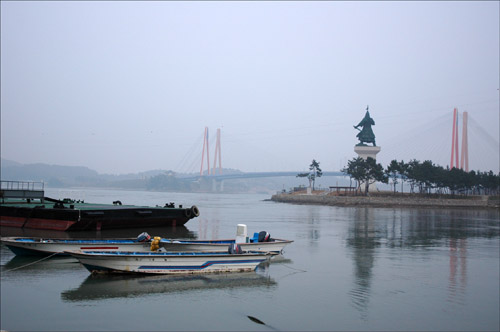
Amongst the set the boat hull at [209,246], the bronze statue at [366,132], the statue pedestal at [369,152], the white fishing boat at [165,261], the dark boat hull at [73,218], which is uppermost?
the bronze statue at [366,132]

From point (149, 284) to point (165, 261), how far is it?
3.69 feet

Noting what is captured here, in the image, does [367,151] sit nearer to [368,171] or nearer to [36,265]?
[368,171]

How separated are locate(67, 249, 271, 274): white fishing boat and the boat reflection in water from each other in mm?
221

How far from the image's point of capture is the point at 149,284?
1708 centimetres

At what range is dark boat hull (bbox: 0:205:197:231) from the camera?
31.9 meters

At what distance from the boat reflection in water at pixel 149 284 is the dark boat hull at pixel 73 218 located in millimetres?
15184

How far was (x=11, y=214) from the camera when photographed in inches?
1316

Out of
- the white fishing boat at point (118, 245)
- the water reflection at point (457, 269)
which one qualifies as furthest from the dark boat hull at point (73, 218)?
the water reflection at point (457, 269)

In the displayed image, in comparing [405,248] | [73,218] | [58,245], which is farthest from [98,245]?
[405,248]

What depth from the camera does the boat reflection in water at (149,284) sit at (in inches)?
631

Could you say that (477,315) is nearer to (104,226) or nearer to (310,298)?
(310,298)

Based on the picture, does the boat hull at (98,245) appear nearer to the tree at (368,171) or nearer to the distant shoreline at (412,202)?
the distant shoreline at (412,202)

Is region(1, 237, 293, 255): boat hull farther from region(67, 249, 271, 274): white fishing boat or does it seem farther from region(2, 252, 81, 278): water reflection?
region(67, 249, 271, 274): white fishing boat

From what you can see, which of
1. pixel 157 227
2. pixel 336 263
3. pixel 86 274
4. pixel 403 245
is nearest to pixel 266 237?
pixel 336 263
